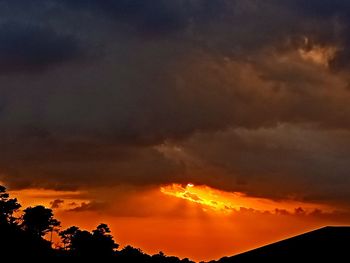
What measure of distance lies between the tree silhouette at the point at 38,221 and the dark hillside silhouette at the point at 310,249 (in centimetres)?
11041

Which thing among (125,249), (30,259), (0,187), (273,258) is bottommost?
(273,258)

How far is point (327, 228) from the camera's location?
44781 mm

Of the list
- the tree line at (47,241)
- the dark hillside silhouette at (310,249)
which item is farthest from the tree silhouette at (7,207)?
the dark hillside silhouette at (310,249)

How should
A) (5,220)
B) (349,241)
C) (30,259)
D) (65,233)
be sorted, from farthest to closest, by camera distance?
(65,233) → (5,220) → (30,259) → (349,241)

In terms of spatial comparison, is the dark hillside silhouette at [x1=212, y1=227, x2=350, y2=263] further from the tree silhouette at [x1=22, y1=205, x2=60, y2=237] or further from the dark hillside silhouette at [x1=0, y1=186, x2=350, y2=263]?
the tree silhouette at [x1=22, y1=205, x2=60, y2=237]

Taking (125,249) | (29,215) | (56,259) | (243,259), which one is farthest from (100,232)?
(243,259)

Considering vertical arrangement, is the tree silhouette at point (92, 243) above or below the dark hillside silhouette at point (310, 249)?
above

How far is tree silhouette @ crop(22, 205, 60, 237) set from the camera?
14988cm

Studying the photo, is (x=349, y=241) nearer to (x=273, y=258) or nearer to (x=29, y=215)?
(x=273, y=258)

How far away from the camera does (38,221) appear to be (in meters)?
153

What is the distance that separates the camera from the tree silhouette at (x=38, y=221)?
149875mm

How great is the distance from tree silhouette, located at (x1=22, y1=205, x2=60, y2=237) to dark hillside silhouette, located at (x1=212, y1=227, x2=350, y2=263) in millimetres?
110407

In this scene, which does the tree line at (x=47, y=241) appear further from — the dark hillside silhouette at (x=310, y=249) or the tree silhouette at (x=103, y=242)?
the dark hillside silhouette at (x=310, y=249)

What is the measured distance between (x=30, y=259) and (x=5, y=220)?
32.8 metres
